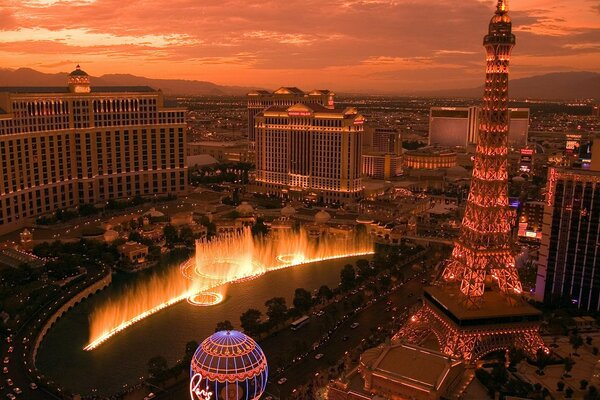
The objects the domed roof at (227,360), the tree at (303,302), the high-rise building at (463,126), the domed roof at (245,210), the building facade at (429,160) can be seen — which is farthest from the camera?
the high-rise building at (463,126)

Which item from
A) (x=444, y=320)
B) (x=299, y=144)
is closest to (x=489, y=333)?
(x=444, y=320)

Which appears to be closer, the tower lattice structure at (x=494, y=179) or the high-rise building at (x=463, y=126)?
the tower lattice structure at (x=494, y=179)

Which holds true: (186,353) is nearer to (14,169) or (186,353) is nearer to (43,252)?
(43,252)

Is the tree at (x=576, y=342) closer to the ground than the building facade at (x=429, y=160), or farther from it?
closer to the ground

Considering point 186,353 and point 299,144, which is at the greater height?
point 299,144

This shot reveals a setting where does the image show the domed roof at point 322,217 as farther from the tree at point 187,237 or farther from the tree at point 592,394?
the tree at point 592,394

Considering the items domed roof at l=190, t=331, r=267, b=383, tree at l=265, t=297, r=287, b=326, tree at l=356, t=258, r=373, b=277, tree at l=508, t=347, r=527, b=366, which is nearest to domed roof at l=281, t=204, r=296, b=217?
tree at l=356, t=258, r=373, b=277

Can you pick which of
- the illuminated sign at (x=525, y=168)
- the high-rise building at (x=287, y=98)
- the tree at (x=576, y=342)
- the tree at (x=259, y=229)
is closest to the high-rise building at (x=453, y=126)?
the illuminated sign at (x=525, y=168)
